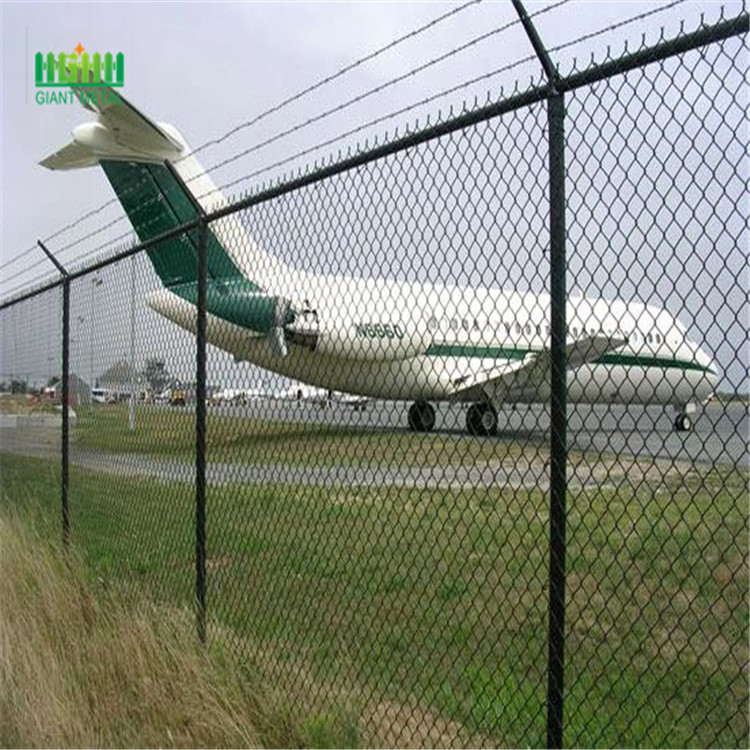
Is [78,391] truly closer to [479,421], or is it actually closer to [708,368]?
[479,421]

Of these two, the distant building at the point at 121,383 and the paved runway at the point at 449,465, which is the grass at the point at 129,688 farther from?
the distant building at the point at 121,383

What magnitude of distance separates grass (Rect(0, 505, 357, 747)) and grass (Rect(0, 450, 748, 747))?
0.29 meters

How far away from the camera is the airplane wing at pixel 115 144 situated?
10.8 m

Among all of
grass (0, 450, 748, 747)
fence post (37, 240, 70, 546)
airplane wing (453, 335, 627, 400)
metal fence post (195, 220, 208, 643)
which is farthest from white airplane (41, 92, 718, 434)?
fence post (37, 240, 70, 546)

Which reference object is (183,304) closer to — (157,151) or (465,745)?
(465,745)

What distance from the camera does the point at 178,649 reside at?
4539 mm

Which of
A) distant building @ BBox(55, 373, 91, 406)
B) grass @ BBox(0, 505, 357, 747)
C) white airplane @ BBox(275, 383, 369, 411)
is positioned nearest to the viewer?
grass @ BBox(0, 505, 357, 747)

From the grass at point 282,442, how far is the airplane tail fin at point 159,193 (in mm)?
896

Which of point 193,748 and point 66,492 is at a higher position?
point 66,492

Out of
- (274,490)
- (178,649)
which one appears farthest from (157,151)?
(178,649)

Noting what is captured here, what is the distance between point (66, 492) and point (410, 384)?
10.1ft

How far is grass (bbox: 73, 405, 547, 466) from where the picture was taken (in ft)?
17.6

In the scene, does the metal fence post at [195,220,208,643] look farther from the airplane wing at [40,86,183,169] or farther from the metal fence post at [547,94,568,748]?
the airplane wing at [40,86,183,169]

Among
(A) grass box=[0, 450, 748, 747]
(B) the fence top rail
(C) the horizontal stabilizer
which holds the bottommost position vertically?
(A) grass box=[0, 450, 748, 747]
